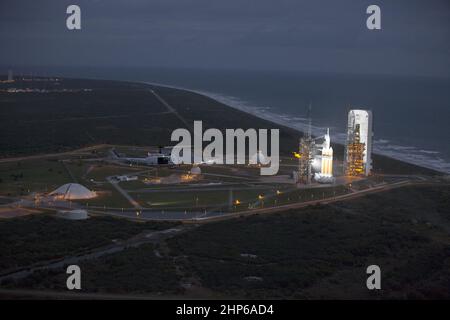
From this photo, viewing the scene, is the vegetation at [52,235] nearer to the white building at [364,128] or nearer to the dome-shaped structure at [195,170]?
the dome-shaped structure at [195,170]

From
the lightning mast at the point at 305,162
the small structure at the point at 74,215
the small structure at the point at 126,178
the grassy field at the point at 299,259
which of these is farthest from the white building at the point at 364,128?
the small structure at the point at 74,215

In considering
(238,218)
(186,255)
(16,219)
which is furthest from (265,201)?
(16,219)

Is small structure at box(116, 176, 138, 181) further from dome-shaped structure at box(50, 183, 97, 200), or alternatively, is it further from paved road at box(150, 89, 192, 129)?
paved road at box(150, 89, 192, 129)

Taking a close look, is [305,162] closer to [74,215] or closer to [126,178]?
[126,178]

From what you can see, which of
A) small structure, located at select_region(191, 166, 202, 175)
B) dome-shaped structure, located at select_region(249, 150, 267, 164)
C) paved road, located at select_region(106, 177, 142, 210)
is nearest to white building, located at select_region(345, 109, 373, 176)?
dome-shaped structure, located at select_region(249, 150, 267, 164)

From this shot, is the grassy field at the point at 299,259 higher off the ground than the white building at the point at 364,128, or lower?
lower

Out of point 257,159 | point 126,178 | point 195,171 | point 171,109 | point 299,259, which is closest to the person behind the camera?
point 299,259

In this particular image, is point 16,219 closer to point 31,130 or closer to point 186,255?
point 186,255

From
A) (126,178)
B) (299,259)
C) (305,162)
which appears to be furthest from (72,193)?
(305,162)

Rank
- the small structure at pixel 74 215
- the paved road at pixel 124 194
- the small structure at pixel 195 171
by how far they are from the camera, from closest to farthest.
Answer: the small structure at pixel 74 215 → the paved road at pixel 124 194 → the small structure at pixel 195 171

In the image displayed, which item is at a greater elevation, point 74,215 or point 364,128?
point 364,128
